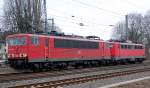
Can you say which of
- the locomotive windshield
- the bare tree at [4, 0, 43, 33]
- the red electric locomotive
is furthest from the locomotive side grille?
the bare tree at [4, 0, 43, 33]

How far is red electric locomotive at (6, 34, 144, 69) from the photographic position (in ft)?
96.1

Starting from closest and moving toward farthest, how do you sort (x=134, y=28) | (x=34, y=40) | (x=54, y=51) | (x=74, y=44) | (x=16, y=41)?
(x=34, y=40) → (x=16, y=41) → (x=54, y=51) → (x=74, y=44) → (x=134, y=28)

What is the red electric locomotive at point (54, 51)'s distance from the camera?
2930 cm

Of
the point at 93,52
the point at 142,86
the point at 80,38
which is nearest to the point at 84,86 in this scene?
the point at 142,86

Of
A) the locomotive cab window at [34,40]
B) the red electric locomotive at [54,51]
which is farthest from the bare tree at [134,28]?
the locomotive cab window at [34,40]

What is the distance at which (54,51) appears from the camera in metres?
31.6

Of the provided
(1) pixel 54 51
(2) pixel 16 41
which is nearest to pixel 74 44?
(1) pixel 54 51

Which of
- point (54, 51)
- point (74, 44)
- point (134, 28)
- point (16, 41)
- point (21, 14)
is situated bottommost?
point (54, 51)

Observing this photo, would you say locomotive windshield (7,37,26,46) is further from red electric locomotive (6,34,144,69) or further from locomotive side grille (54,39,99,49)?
locomotive side grille (54,39,99,49)

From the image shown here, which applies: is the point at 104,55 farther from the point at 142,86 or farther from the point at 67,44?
the point at 142,86

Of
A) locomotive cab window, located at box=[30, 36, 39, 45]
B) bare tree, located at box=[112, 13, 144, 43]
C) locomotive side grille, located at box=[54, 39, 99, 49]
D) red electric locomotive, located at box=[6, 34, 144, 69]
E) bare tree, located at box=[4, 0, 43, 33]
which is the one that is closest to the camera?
red electric locomotive, located at box=[6, 34, 144, 69]

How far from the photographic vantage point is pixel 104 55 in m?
41.5

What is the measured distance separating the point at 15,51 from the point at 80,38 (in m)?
8.28

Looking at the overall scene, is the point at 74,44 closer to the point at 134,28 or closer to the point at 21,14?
the point at 21,14
